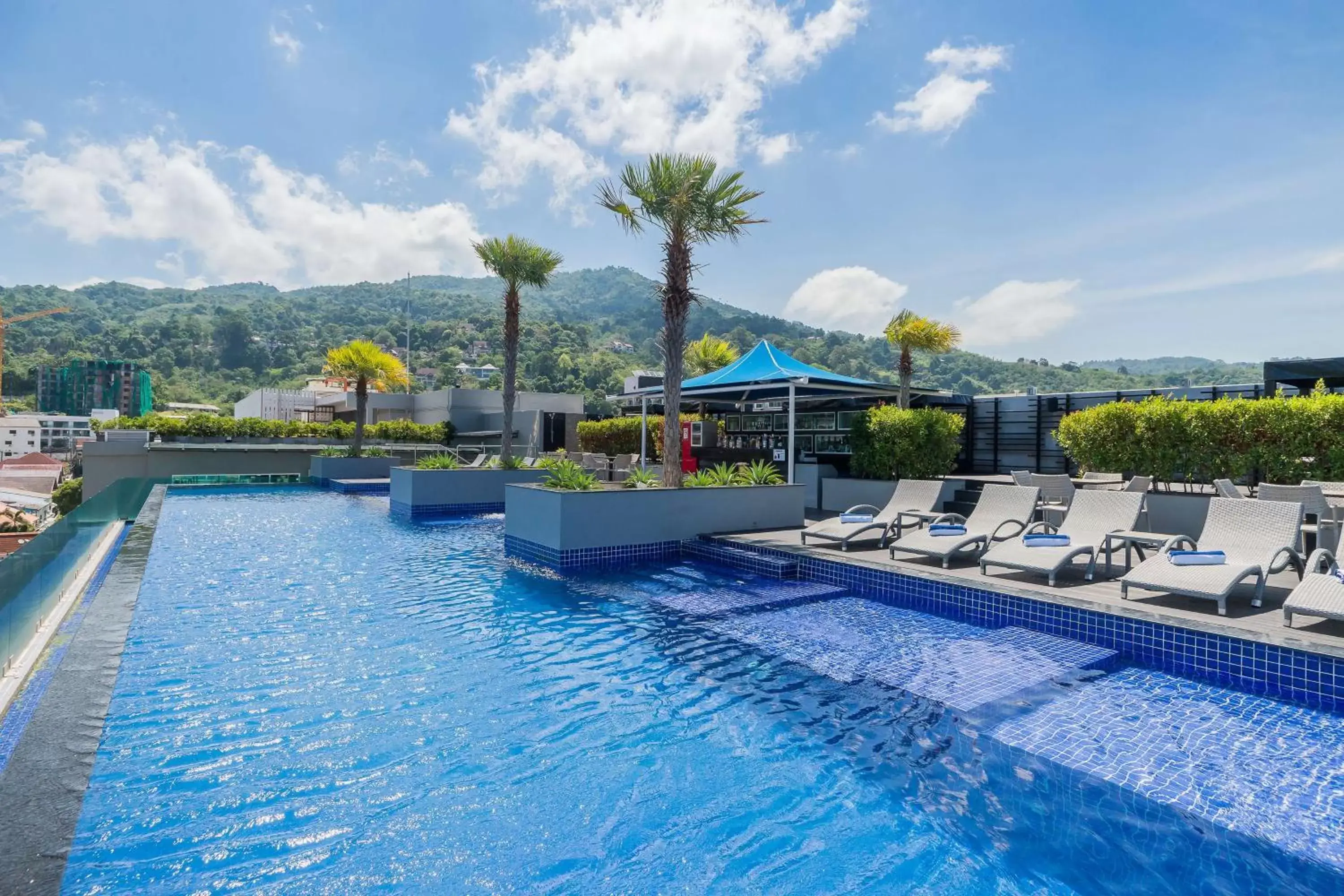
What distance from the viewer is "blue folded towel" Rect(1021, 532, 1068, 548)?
236 inches

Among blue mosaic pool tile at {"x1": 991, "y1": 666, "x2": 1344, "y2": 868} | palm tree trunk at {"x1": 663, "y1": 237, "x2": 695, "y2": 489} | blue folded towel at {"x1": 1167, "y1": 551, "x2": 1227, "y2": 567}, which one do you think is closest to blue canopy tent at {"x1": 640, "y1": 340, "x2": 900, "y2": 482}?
palm tree trunk at {"x1": 663, "y1": 237, "x2": 695, "y2": 489}

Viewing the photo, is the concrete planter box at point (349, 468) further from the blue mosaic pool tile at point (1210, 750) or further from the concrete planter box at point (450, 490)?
the blue mosaic pool tile at point (1210, 750)

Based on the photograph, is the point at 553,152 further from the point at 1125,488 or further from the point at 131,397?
the point at 131,397

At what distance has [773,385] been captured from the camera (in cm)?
1096

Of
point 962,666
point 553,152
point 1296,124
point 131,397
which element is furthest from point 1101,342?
point 131,397

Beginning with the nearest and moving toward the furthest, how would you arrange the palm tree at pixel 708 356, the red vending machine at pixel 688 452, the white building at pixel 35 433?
the red vending machine at pixel 688 452 → the palm tree at pixel 708 356 → the white building at pixel 35 433

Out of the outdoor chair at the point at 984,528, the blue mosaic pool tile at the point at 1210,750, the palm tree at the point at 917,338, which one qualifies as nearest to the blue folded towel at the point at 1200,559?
the blue mosaic pool tile at the point at 1210,750

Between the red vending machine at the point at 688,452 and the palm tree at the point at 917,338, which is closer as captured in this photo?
the red vending machine at the point at 688,452

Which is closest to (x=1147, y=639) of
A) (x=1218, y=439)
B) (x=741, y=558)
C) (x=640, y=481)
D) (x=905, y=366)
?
(x=741, y=558)

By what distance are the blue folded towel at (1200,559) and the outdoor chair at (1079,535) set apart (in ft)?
2.37

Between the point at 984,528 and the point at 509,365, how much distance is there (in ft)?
36.9

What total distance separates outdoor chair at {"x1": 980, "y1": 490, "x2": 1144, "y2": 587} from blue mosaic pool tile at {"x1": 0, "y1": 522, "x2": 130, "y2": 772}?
6.42 meters

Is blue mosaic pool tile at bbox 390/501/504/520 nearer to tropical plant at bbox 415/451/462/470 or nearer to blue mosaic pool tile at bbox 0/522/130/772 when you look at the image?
tropical plant at bbox 415/451/462/470

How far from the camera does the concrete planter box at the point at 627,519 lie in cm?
787
